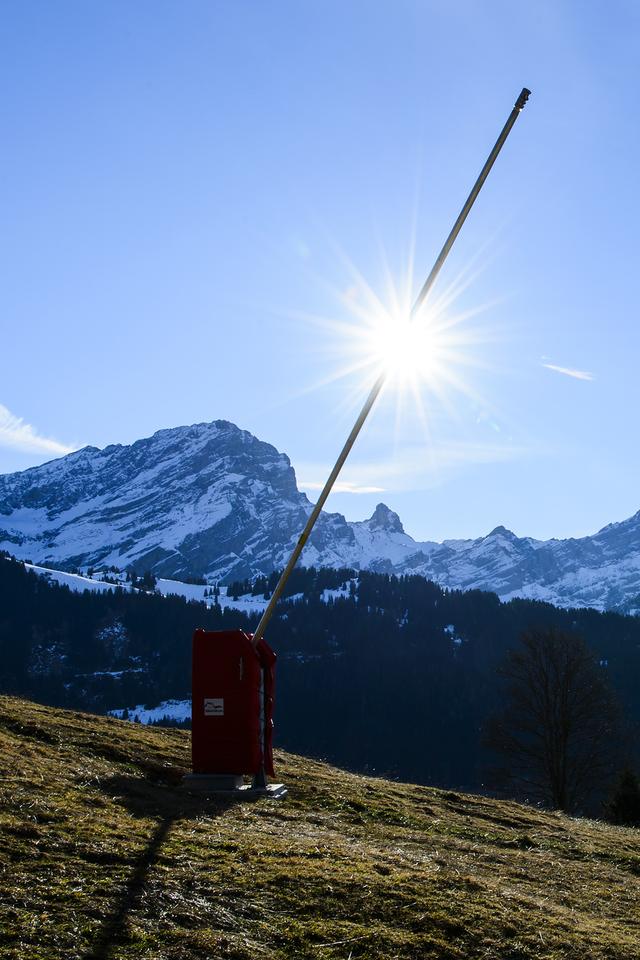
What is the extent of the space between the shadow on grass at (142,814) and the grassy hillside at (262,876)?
3 cm

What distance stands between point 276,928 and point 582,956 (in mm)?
3222

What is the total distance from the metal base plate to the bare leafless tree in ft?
103

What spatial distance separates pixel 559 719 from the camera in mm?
46125

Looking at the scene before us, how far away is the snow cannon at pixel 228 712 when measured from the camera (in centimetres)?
1689

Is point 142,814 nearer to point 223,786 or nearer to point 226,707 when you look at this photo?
point 223,786

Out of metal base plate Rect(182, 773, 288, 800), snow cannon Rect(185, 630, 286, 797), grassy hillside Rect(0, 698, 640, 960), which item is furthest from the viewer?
snow cannon Rect(185, 630, 286, 797)

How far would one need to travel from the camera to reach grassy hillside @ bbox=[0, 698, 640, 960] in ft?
25.6

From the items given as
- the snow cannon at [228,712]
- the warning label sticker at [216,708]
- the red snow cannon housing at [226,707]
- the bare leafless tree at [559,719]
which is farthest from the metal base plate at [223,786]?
the bare leafless tree at [559,719]

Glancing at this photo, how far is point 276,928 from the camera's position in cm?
825

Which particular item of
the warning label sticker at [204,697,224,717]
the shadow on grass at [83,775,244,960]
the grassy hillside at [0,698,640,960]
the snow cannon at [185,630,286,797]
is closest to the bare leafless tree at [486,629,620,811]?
the grassy hillside at [0,698,640,960]

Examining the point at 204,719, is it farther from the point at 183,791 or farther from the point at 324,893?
the point at 324,893

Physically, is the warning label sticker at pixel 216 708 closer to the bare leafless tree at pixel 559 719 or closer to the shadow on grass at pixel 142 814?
the shadow on grass at pixel 142 814

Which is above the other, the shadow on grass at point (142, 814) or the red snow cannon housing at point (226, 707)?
the red snow cannon housing at point (226, 707)

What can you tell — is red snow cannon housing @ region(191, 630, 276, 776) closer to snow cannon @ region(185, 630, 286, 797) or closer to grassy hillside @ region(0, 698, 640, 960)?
snow cannon @ region(185, 630, 286, 797)
